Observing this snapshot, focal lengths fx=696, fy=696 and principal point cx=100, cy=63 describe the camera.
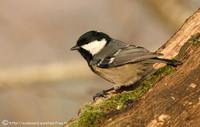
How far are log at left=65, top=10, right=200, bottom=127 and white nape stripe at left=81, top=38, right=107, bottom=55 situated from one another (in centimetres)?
56

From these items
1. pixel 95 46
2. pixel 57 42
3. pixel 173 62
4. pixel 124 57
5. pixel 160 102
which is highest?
pixel 173 62

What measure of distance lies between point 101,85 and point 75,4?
1.05 meters

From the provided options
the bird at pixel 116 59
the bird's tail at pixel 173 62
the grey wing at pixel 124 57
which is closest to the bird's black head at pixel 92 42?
the bird at pixel 116 59

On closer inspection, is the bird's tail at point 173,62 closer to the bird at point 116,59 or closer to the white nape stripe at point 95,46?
the bird at point 116,59

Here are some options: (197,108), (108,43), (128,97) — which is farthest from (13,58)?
(197,108)

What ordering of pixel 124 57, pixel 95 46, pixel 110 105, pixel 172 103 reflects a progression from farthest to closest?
pixel 95 46
pixel 124 57
pixel 110 105
pixel 172 103

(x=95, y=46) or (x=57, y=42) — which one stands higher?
(x=95, y=46)

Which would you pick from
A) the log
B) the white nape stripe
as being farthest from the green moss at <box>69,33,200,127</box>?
the white nape stripe

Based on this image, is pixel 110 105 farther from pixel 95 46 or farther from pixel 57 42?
pixel 57 42

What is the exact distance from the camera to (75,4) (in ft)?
23.2

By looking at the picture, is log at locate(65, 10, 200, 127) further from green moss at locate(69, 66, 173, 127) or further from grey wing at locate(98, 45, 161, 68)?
grey wing at locate(98, 45, 161, 68)

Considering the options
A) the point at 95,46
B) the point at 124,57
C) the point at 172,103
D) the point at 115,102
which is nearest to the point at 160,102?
the point at 172,103

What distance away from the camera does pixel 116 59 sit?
4.98m

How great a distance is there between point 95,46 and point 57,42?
77.8 inches
